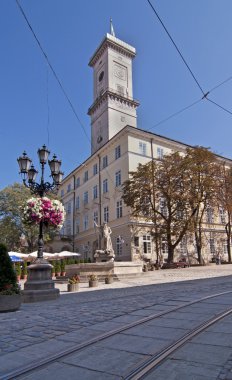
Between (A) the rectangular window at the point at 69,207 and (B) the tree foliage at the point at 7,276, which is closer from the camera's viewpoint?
(B) the tree foliage at the point at 7,276

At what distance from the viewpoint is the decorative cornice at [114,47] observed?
58062mm

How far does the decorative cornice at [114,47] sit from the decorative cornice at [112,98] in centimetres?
890

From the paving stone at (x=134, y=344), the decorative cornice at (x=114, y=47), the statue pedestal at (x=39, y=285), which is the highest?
the decorative cornice at (x=114, y=47)

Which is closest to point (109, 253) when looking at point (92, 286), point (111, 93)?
point (92, 286)

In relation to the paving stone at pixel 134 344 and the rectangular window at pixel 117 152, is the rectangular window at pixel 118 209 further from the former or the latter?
the paving stone at pixel 134 344

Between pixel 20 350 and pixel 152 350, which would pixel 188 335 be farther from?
pixel 20 350

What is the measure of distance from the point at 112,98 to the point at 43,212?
44757mm

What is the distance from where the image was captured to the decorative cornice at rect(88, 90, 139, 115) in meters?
55.0

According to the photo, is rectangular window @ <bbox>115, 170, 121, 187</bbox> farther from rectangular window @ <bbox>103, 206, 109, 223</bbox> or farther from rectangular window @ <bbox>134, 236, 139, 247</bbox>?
rectangular window @ <bbox>134, 236, 139, 247</bbox>

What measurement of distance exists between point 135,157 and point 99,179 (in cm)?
903

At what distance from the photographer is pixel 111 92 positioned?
54969mm

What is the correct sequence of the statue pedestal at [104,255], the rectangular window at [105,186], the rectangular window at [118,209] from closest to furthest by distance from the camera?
1. the statue pedestal at [104,255]
2. the rectangular window at [118,209]
3. the rectangular window at [105,186]

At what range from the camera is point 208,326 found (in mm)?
6551

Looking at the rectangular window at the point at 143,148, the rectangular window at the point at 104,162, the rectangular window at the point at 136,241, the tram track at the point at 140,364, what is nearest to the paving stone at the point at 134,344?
the tram track at the point at 140,364
